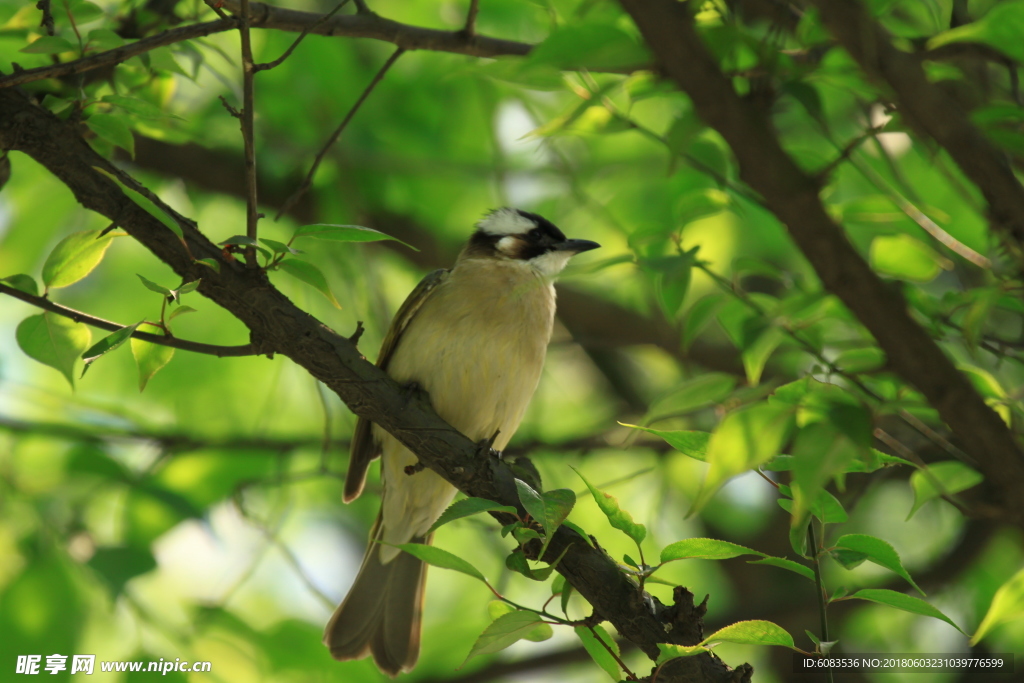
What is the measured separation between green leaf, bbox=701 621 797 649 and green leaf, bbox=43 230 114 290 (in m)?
1.84

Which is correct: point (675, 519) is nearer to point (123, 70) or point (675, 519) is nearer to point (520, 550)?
point (520, 550)

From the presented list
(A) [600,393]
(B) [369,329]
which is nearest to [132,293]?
(B) [369,329]

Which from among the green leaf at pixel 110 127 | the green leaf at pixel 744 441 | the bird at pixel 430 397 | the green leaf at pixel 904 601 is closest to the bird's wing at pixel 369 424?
the bird at pixel 430 397

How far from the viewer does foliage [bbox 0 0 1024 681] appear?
2105mm

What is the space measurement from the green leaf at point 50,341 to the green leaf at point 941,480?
88.4 inches

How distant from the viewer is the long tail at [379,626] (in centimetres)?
417

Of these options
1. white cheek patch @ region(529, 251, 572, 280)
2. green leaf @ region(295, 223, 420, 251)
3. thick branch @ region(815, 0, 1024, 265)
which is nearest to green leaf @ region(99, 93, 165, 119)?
green leaf @ region(295, 223, 420, 251)

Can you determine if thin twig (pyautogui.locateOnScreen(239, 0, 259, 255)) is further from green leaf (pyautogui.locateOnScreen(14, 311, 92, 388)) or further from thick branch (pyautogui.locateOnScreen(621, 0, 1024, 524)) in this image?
thick branch (pyautogui.locateOnScreen(621, 0, 1024, 524))

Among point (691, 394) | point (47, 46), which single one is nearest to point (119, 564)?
A: point (47, 46)

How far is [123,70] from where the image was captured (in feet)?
10.4

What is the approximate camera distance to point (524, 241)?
17.0ft

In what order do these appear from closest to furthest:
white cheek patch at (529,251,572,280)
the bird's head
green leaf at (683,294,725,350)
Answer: green leaf at (683,294,725,350) → white cheek patch at (529,251,572,280) → the bird's head

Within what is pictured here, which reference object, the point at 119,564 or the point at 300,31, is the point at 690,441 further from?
the point at 119,564

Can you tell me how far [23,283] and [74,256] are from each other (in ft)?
0.70
